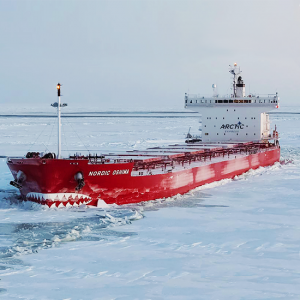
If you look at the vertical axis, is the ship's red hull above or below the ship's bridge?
below

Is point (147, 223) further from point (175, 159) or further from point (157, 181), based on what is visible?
point (175, 159)

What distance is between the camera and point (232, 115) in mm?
31312

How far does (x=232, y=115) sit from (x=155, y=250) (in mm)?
21522

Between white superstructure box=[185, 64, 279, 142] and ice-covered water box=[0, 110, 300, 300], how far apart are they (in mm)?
14128

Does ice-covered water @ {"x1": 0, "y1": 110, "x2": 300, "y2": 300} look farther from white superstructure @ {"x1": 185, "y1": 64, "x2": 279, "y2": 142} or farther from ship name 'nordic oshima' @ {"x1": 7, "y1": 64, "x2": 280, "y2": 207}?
white superstructure @ {"x1": 185, "y1": 64, "x2": 279, "y2": 142}

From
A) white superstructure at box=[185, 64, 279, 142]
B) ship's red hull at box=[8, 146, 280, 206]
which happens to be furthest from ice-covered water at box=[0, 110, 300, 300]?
white superstructure at box=[185, 64, 279, 142]

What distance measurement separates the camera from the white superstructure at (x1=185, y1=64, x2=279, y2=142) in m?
31.1

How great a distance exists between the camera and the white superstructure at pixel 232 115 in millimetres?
31062

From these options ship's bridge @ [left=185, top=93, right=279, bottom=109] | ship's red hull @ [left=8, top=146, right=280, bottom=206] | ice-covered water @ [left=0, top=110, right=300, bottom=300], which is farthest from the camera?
ship's bridge @ [left=185, top=93, right=279, bottom=109]

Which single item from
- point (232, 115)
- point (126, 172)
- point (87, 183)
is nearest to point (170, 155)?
point (126, 172)

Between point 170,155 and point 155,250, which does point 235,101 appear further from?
point 155,250

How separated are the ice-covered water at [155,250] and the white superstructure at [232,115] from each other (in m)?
14.1

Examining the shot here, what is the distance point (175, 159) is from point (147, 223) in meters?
7.63

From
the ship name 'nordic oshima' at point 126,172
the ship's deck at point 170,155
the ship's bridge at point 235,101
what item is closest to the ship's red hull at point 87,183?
the ship name 'nordic oshima' at point 126,172
